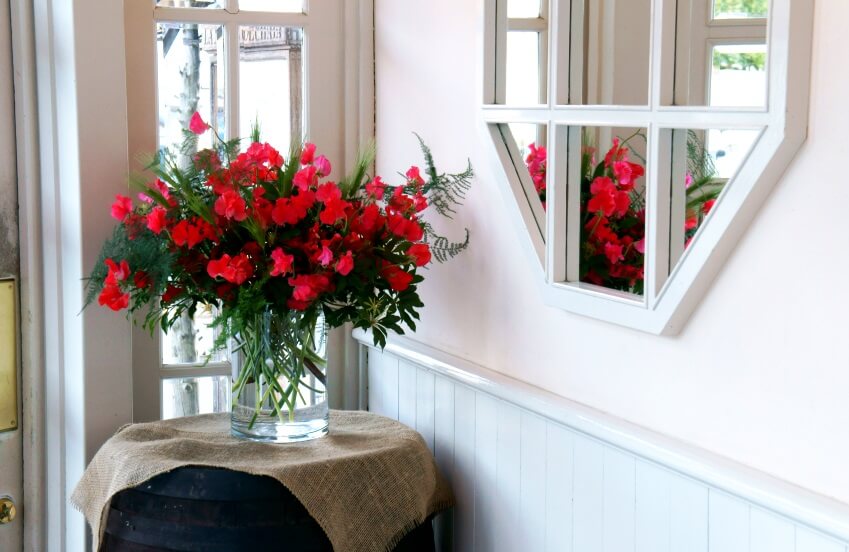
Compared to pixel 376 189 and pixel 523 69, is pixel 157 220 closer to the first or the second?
pixel 376 189

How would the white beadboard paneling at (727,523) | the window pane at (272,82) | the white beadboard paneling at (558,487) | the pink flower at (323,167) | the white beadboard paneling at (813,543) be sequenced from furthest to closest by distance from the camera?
the window pane at (272,82) < the pink flower at (323,167) < the white beadboard paneling at (558,487) < the white beadboard paneling at (727,523) < the white beadboard paneling at (813,543)

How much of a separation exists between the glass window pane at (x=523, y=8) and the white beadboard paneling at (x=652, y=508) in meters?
0.71

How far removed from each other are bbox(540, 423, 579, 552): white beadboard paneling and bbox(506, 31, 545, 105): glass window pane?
52 centimetres

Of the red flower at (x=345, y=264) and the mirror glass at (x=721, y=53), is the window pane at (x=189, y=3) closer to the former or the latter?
the red flower at (x=345, y=264)

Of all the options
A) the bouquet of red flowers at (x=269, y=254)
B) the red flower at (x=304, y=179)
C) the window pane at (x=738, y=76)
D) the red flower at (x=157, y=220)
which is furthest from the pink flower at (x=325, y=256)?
the window pane at (x=738, y=76)

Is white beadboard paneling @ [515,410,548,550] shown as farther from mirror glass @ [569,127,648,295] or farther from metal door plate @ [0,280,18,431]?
metal door plate @ [0,280,18,431]

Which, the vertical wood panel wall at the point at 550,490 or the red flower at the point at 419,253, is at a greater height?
the red flower at the point at 419,253

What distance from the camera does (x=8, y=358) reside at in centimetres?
229

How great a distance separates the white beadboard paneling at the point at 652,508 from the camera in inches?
58.3

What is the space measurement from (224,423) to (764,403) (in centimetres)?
111

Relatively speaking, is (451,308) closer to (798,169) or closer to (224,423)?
(224,423)

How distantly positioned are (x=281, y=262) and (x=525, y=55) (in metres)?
0.52

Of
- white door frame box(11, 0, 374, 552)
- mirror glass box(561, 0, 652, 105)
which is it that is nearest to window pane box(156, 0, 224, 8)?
white door frame box(11, 0, 374, 552)

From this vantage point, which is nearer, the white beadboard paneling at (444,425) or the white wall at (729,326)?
the white wall at (729,326)
